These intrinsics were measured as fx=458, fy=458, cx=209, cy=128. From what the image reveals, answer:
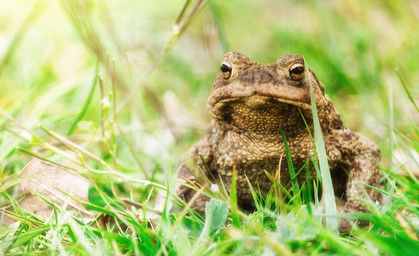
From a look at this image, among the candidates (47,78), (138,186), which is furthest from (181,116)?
(138,186)

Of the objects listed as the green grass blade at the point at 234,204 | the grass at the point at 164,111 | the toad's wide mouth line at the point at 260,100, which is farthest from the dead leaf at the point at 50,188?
the toad's wide mouth line at the point at 260,100

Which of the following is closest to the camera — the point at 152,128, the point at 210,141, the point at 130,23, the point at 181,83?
the point at 210,141

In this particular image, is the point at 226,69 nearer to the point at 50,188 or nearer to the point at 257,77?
the point at 257,77

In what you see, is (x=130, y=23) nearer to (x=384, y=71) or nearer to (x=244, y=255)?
(x=384, y=71)

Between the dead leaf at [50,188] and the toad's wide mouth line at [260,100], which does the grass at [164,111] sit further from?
the toad's wide mouth line at [260,100]

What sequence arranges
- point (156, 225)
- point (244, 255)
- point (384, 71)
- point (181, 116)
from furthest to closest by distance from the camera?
point (384, 71) → point (181, 116) → point (156, 225) → point (244, 255)

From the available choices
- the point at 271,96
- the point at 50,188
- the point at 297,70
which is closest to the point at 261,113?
the point at 271,96

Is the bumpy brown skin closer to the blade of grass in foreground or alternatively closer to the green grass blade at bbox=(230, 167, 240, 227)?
the blade of grass in foreground
